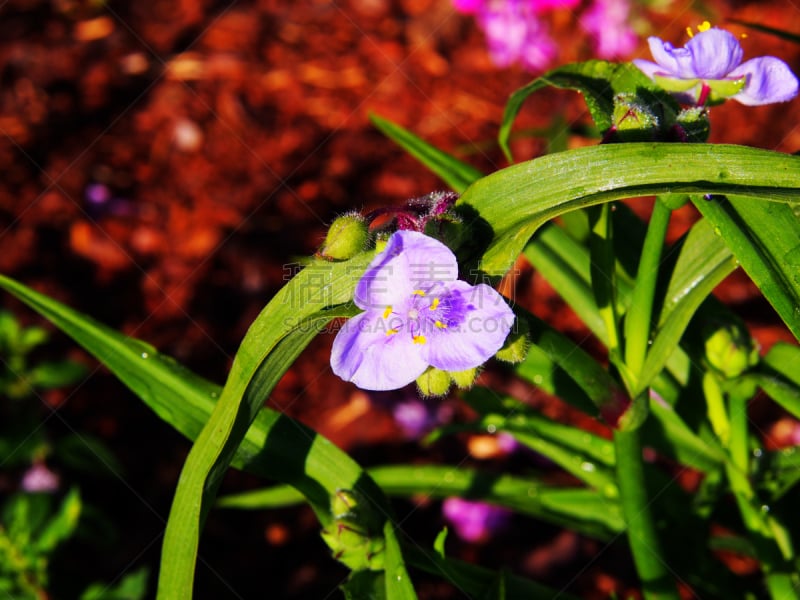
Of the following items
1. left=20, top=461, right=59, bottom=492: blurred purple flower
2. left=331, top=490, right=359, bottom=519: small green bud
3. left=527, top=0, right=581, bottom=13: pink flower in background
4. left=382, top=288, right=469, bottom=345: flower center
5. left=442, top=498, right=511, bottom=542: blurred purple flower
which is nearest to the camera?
left=382, top=288, right=469, bottom=345: flower center

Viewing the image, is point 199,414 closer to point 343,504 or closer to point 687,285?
point 343,504

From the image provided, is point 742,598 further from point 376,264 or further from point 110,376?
point 110,376

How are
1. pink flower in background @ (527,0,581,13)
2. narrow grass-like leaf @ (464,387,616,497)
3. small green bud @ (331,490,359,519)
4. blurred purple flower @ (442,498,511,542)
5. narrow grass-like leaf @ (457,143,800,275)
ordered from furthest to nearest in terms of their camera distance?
1. pink flower in background @ (527,0,581,13)
2. blurred purple flower @ (442,498,511,542)
3. narrow grass-like leaf @ (464,387,616,497)
4. small green bud @ (331,490,359,519)
5. narrow grass-like leaf @ (457,143,800,275)

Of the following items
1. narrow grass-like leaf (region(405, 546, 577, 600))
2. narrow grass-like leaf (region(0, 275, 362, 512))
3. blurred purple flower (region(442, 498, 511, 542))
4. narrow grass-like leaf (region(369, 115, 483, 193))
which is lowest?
blurred purple flower (region(442, 498, 511, 542))

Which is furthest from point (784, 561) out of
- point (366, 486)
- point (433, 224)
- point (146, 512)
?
point (146, 512)

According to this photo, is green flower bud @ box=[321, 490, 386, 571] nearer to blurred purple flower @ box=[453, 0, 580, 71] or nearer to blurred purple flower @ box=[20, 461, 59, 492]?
blurred purple flower @ box=[20, 461, 59, 492]

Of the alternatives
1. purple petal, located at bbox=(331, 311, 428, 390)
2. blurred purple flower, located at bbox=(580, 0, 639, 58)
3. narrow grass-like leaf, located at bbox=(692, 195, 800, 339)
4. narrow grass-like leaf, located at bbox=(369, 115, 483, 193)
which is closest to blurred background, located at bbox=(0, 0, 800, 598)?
blurred purple flower, located at bbox=(580, 0, 639, 58)
